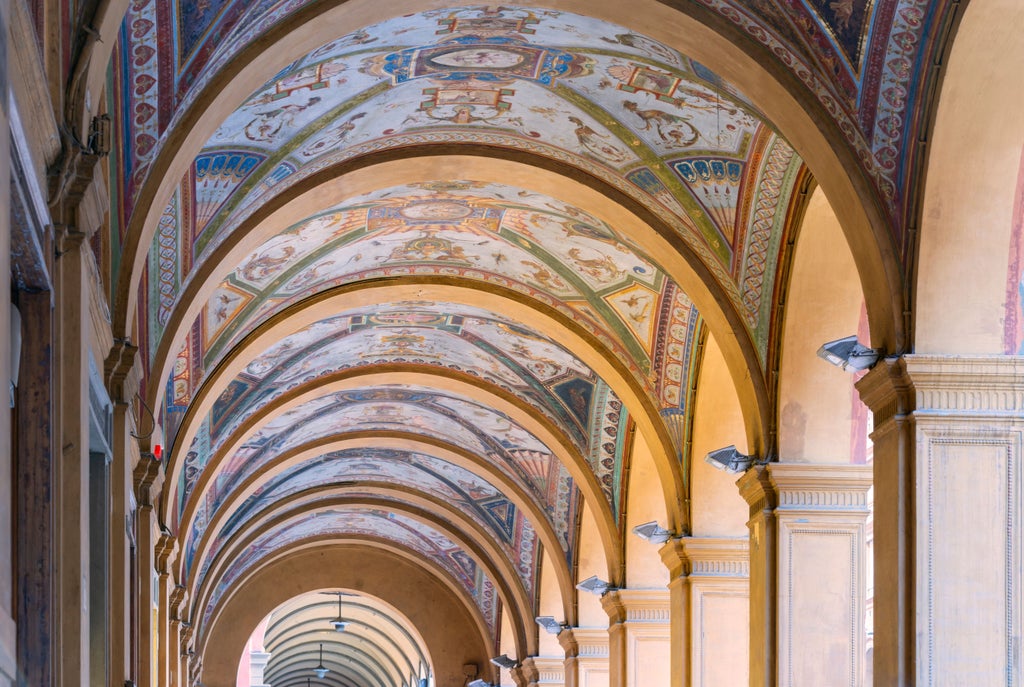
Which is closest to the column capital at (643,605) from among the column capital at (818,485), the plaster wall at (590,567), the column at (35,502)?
the plaster wall at (590,567)

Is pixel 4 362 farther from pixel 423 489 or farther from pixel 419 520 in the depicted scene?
pixel 419 520

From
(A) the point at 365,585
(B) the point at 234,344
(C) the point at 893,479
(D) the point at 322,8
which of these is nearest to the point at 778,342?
(C) the point at 893,479

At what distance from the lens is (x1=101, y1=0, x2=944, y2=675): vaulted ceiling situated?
352 inches

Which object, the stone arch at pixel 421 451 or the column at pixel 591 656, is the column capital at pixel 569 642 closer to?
the column at pixel 591 656

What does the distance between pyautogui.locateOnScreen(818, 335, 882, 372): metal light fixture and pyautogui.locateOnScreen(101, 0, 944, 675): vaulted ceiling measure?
0.71 metres

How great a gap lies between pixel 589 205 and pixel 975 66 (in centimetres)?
496

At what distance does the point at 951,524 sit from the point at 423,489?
17534 millimetres

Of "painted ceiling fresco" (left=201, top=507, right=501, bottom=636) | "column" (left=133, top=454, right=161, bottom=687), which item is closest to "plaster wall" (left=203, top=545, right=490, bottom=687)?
"painted ceiling fresco" (left=201, top=507, right=501, bottom=636)

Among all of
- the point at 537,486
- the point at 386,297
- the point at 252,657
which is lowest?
the point at 252,657

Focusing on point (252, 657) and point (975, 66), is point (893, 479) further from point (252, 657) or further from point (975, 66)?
point (252, 657)

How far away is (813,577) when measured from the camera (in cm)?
1119

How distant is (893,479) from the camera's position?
861 centimetres

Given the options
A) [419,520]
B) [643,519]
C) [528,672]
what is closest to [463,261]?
[643,519]

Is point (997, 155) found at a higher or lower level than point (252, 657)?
higher
